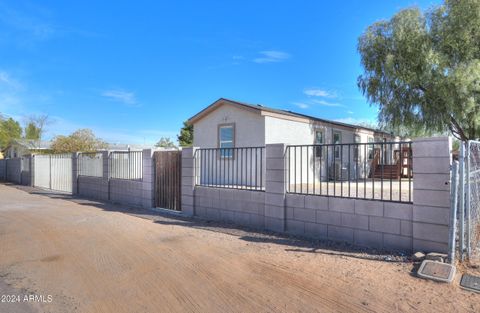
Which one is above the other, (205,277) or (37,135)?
(37,135)

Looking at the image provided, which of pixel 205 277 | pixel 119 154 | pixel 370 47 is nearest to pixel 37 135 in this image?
pixel 119 154

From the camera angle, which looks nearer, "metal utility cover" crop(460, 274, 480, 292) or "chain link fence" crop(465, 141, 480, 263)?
"metal utility cover" crop(460, 274, 480, 292)

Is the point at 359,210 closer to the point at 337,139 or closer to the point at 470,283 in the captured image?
the point at 470,283

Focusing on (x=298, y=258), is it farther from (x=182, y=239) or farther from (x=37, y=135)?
(x=37, y=135)

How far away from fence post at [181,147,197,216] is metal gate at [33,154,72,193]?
30.9 feet

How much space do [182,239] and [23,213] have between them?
596 cm

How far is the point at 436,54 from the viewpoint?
1339 centimetres

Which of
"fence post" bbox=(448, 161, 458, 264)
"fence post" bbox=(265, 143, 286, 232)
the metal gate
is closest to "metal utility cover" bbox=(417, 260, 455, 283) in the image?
"fence post" bbox=(448, 161, 458, 264)

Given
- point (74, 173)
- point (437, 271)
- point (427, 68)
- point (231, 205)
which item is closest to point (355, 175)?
point (231, 205)

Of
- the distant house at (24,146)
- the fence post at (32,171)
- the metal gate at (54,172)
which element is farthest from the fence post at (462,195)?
the distant house at (24,146)

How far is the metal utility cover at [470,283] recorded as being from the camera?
3.55 metres

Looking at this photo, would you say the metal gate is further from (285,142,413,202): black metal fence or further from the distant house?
the distant house

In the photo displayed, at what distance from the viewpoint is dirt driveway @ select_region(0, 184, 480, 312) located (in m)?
3.35

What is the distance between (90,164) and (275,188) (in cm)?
989
